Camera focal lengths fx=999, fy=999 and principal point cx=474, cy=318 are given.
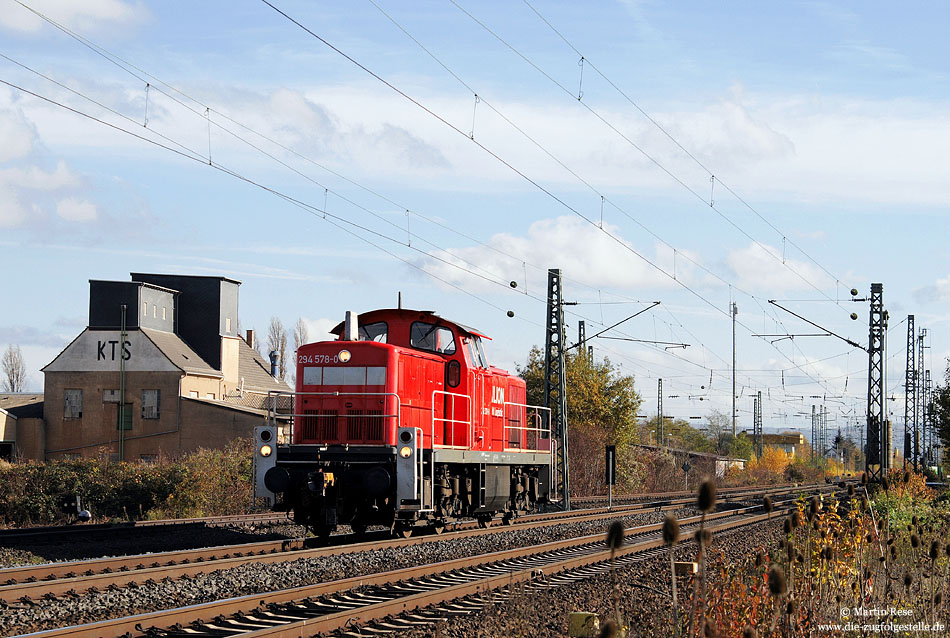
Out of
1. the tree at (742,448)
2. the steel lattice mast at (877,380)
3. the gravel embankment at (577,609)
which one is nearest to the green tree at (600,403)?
the steel lattice mast at (877,380)

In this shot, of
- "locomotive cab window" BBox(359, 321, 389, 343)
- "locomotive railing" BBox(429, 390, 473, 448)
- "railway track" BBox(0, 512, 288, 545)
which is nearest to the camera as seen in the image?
"railway track" BBox(0, 512, 288, 545)

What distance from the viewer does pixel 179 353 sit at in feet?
175

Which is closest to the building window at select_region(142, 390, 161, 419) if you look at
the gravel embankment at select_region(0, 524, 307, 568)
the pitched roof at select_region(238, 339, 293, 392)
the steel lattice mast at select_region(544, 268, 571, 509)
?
the pitched roof at select_region(238, 339, 293, 392)

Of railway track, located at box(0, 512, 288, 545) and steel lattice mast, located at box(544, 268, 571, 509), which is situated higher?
steel lattice mast, located at box(544, 268, 571, 509)

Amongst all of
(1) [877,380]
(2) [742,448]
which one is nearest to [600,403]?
(1) [877,380]

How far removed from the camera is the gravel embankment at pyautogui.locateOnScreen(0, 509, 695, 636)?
365 inches

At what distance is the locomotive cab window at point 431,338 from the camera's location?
701 inches

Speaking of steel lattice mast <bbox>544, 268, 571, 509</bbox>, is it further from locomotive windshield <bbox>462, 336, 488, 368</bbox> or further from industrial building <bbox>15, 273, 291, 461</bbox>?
industrial building <bbox>15, 273, 291, 461</bbox>

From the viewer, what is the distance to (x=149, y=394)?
50500 mm

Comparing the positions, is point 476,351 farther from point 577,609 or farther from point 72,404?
point 72,404

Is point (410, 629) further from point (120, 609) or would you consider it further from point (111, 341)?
point (111, 341)

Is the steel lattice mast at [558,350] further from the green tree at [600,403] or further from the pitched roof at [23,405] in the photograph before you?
the pitched roof at [23,405]

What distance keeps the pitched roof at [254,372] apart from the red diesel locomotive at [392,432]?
42.0 meters

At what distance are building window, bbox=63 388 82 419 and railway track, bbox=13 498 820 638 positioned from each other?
4167 cm
